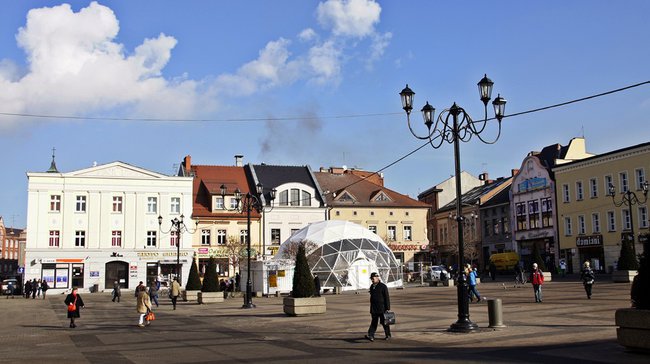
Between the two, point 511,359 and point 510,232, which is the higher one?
point 510,232

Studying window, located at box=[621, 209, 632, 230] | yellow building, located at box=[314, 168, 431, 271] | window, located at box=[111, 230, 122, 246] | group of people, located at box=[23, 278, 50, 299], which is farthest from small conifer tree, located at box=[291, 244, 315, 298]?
yellow building, located at box=[314, 168, 431, 271]

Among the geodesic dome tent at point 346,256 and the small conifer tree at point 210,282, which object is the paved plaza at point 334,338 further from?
the geodesic dome tent at point 346,256

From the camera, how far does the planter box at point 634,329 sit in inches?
459

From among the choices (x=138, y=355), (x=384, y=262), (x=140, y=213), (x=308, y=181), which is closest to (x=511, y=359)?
(x=138, y=355)

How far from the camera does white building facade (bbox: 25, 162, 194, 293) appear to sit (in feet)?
196

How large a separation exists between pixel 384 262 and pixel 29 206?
32.8 meters

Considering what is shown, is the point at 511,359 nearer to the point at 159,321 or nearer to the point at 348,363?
the point at 348,363

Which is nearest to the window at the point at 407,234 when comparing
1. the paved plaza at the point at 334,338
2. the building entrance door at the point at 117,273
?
the building entrance door at the point at 117,273

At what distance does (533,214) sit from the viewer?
6894 centimetres

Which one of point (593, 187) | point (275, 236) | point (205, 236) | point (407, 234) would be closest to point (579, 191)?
point (593, 187)

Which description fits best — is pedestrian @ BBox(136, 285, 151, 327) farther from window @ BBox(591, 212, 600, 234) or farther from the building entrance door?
window @ BBox(591, 212, 600, 234)

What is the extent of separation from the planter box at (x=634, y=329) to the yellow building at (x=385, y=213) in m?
→ 57.2

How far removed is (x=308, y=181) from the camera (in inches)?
2825

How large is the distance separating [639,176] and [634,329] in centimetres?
4777
